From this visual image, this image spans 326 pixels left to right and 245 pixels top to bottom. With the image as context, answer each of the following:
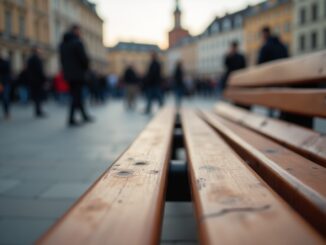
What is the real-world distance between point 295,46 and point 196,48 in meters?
38.6

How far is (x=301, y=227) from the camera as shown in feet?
2.07

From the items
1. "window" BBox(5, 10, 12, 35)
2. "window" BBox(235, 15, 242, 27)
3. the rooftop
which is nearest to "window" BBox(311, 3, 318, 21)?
"window" BBox(235, 15, 242, 27)

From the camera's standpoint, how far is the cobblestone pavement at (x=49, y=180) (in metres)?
1.77

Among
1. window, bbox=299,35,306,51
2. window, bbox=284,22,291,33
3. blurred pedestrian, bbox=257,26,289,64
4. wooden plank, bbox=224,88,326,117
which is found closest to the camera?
wooden plank, bbox=224,88,326,117

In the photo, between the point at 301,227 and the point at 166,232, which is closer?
the point at 301,227

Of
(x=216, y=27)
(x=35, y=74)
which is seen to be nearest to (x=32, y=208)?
(x=35, y=74)

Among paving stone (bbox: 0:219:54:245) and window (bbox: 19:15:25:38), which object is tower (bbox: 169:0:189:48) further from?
paving stone (bbox: 0:219:54:245)

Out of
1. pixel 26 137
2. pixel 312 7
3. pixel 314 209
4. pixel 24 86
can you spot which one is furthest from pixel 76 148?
pixel 312 7

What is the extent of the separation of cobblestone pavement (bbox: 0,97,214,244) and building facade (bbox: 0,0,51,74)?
23159 millimetres

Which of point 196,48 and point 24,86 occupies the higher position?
point 196,48

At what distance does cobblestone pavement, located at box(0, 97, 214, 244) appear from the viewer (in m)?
1.77

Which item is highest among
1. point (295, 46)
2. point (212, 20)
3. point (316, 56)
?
point (212, 20)

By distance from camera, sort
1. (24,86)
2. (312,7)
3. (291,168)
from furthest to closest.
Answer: (312,7) → (24,86) → (291,168)

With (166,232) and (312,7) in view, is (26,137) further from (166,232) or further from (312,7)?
(312,7)
